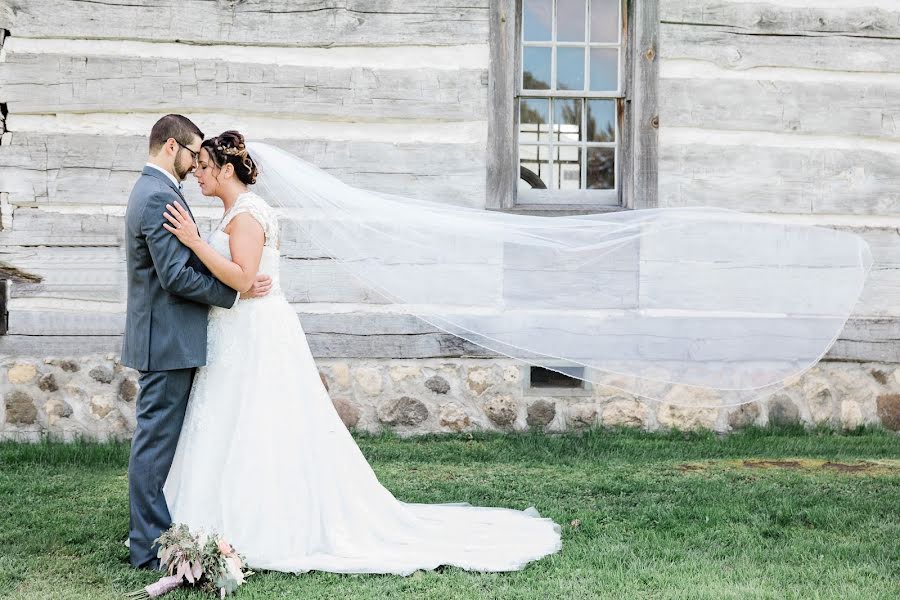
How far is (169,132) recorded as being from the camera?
169 inches

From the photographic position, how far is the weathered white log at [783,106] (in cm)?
720

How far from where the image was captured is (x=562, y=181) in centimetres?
741

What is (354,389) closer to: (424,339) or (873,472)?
(424,339)

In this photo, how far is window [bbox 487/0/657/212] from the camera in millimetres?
7215

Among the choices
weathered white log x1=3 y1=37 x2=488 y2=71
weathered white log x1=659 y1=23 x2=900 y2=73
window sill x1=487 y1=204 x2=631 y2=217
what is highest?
weathered white log x1=659 y1=23 x2=900 y2=73

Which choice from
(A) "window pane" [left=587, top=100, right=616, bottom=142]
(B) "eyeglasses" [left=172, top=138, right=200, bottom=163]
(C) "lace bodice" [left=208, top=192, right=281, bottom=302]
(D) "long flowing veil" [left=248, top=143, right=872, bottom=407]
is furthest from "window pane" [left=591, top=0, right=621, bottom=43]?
(B) "eyeglasses" [left=172, top=138, right=200, bottom=163]

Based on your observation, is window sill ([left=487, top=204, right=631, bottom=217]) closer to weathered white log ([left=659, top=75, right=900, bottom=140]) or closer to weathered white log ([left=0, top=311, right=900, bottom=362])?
weathered white log ([left=659, top=75, right=900, bottom=140])

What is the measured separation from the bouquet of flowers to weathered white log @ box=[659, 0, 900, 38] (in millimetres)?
5239

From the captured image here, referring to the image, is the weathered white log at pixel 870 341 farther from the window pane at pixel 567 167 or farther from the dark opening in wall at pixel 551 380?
the window pane at pixel 567 167

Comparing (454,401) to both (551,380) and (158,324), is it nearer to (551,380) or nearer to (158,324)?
(551,380)

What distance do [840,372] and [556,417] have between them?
7.54 ft

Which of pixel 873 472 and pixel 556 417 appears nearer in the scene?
pixel 873 472

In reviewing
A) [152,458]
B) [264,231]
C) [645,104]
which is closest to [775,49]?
[645,104]

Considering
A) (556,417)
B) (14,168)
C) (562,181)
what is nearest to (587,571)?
(556,417)
